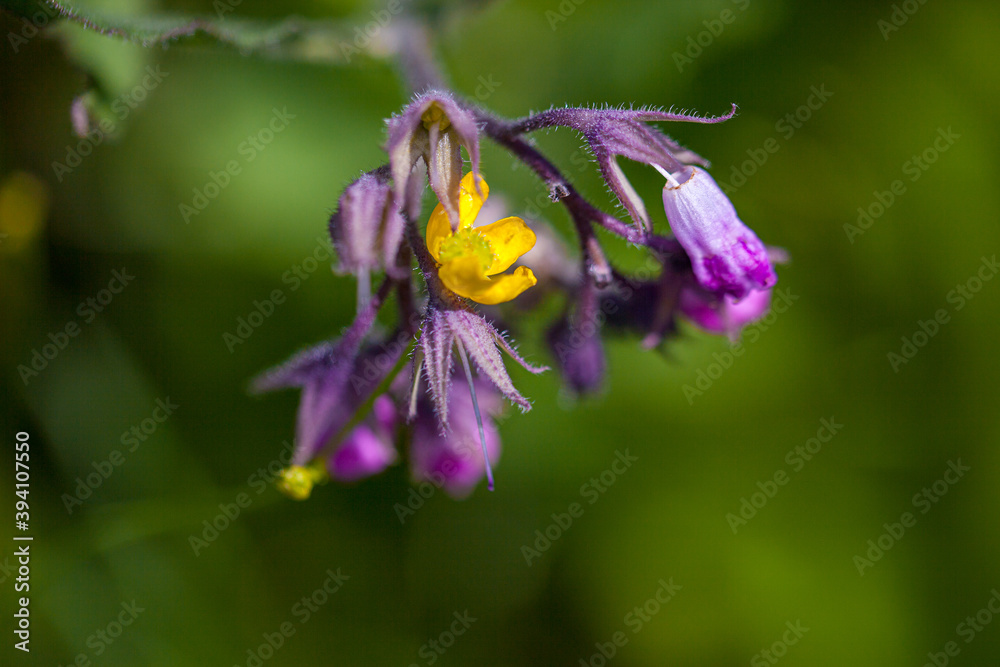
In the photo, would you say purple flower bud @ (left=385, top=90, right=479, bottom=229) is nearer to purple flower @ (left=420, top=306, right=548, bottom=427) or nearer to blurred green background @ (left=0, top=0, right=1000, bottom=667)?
purple flower @ (left=420, top=306, right=548, bottom=427)

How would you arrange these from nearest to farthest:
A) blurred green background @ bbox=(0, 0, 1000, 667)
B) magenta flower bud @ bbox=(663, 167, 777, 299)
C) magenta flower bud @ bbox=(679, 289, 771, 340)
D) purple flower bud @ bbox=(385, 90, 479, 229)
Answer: purple flower bud @ bbox=(385, 90, 479, 229) < magenta flower bud @ bbox=(663, 167, 777, 299) < magenta flower bud @ bbox=(679, 289, 771, 340) < blurred green background @ bbox=(0, 0, 1000, 667)

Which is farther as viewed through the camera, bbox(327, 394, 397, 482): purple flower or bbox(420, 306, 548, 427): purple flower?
bbox(327, 394, 397, 482): purple flower

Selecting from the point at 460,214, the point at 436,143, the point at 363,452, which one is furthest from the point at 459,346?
the point at 363,452

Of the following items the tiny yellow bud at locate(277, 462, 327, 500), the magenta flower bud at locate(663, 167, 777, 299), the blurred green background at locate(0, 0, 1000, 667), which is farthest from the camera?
the blurred green background at locate(0, 0, 1000, 667)

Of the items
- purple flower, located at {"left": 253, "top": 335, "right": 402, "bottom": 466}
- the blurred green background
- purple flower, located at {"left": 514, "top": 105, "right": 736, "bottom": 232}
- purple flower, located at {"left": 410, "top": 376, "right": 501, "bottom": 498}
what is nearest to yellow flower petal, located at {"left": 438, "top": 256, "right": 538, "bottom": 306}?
purple flower, located at {"left": 514, "top": 105, "right": 736, "bottom": 232}

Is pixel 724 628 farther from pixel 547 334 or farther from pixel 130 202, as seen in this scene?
pixel 130 202

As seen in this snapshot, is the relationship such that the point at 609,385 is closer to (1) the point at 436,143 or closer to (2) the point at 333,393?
(2) the point at 333,393
